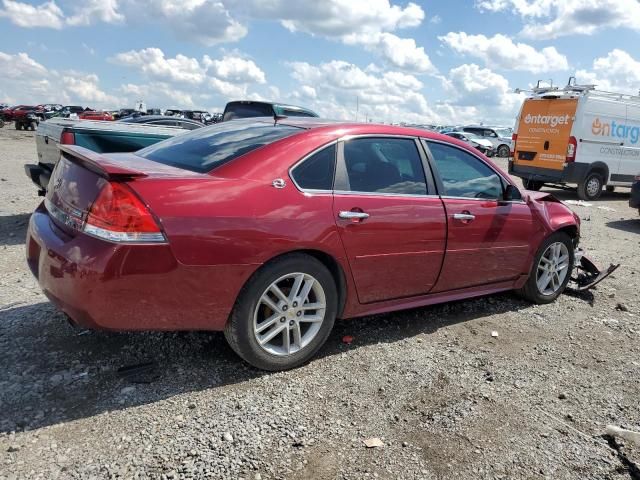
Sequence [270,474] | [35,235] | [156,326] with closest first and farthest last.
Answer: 1. [270,474]
2. [156,326]
3. [35,235]

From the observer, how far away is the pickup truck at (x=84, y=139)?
6125 millimetres

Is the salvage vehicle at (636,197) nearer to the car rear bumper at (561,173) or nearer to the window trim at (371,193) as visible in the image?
the car rear bumper at (561,173)

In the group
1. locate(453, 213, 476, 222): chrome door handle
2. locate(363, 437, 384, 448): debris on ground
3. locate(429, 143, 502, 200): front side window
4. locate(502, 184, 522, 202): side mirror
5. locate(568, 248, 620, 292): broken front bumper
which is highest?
locate(429, 143, 502, 200): front side window

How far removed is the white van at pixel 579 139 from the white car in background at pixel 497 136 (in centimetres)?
1685

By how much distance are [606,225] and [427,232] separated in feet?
25.1

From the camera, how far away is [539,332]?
4.21m

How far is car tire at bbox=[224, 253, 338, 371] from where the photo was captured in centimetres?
296

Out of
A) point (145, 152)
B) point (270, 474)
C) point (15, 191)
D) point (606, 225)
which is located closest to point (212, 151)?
point (145, 152)

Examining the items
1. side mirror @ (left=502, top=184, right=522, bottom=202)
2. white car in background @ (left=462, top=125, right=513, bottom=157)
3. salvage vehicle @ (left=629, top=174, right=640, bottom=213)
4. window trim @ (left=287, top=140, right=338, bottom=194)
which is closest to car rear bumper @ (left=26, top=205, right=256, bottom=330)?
window trim @ (left=287, top=140, right=338, bottom=194)

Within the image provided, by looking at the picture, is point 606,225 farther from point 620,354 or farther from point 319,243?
point 319,243

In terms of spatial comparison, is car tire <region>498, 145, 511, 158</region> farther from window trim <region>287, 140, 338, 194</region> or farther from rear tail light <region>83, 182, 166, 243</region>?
rear tail light <region>83, 182, 166, 243</region>

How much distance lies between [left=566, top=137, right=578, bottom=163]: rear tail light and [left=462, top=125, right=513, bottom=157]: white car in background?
18297mm

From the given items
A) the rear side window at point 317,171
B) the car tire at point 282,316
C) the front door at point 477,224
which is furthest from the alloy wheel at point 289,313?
the front door at point 477,224

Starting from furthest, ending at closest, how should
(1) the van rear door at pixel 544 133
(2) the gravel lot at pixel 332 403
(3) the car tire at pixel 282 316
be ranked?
(1) the van rear door at pixel 544 133 → (3) the car tire at pixel 282 316 → (2) the gravel lot at pixel 332 403
